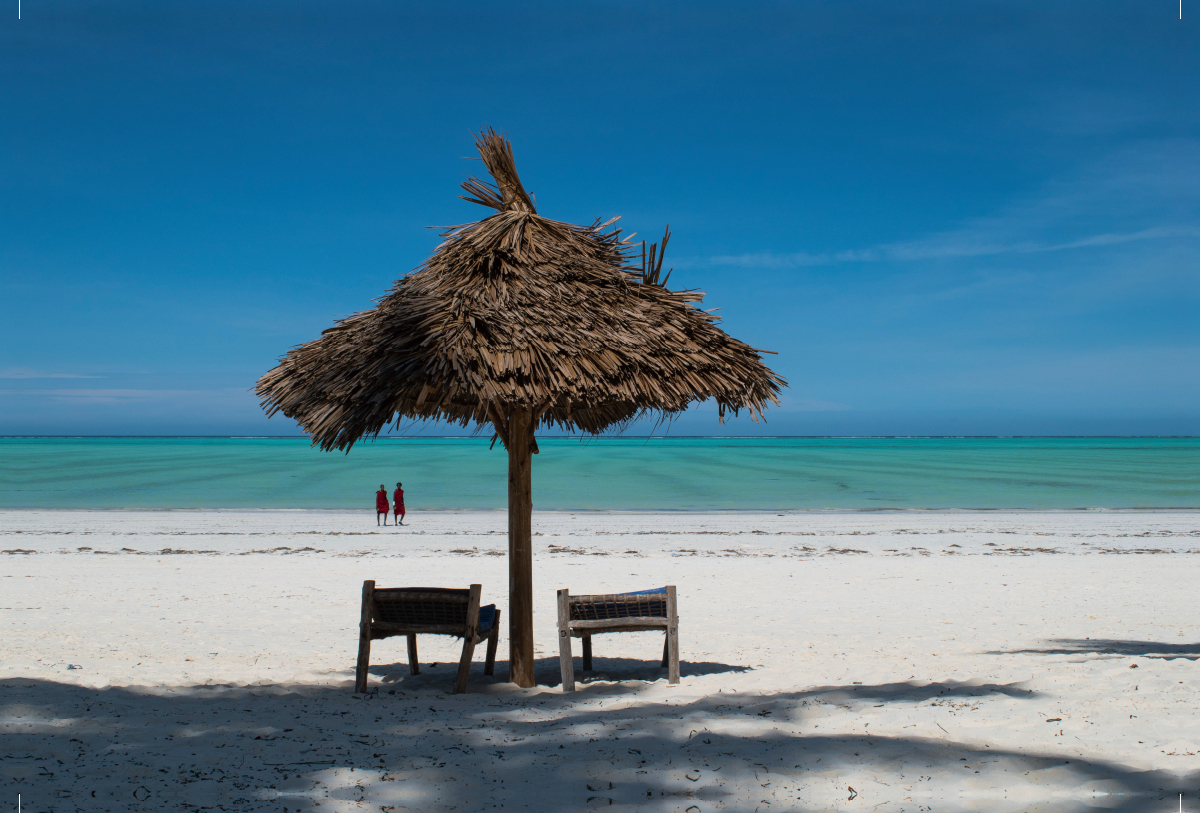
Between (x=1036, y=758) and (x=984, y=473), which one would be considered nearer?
(x=1036, y=758)

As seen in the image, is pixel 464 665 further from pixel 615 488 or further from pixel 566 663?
pixel 615 488

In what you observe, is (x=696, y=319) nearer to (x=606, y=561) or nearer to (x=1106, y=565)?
(x=606, y=561)

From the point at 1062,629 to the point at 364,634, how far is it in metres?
6.91

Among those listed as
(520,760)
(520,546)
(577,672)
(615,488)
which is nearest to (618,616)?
(520,546)

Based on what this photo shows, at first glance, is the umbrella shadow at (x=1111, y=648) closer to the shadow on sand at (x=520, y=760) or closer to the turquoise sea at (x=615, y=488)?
the shadow on sand at (x=520, y=760)

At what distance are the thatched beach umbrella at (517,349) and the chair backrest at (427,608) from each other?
0.53 m

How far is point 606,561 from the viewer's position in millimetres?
14344

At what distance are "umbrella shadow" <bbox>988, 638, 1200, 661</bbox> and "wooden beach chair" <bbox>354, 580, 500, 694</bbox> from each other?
4.47 metres

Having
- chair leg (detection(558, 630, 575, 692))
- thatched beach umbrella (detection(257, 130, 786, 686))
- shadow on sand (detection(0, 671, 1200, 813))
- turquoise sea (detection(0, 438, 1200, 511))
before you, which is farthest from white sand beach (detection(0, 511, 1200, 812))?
turquoise sea (detection(0, 438, 1200, 511))

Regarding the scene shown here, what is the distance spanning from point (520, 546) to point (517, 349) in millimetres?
1570

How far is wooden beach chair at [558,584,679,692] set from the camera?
5727 mm

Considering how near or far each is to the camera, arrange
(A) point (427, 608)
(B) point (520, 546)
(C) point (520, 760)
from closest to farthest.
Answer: (C) point (520, 760) < (A) point (427, 608) < (B) point (520, 546)

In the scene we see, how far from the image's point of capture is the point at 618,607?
5.82 m

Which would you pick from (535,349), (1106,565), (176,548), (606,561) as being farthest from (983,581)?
(176,548)
